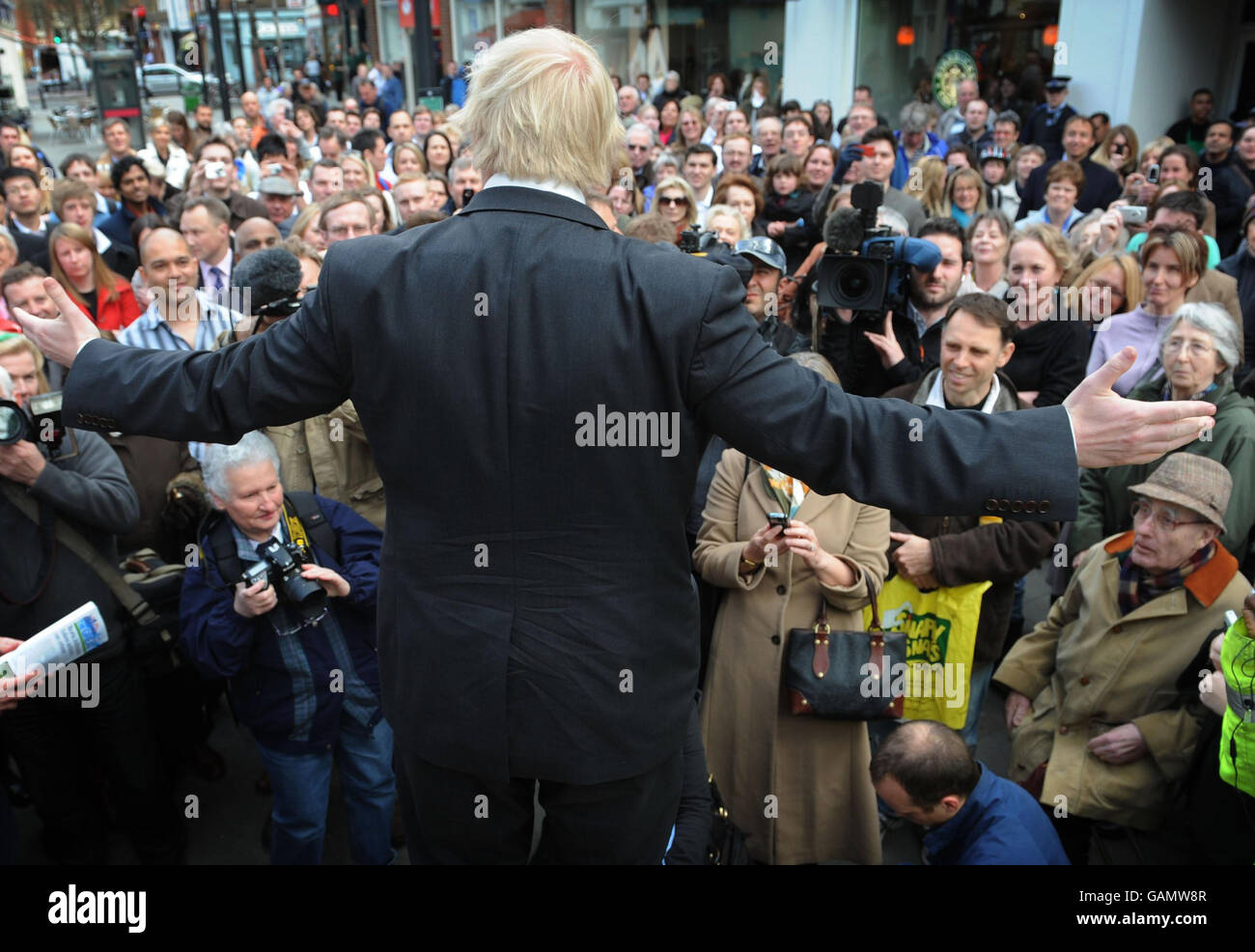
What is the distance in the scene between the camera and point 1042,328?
474 centimetres

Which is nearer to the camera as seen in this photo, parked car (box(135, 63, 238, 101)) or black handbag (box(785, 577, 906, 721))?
black handbag (box(785, 577, 906, 721))

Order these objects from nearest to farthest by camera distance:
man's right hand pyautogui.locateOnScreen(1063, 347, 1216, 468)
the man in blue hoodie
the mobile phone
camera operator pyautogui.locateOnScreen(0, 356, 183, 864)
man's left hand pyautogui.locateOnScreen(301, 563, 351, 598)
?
1. man's right hand pyautogui.locateOnScreen(1063, 347, 1216, 468)
2. the man in blue hoodie
3. man's left hand pyautogui.locateOnScreen(301, 563, 351, 598)
4. camera operator pyautogui.locateOnScreen(0, 356, 183, 864)
5. the mobile phone

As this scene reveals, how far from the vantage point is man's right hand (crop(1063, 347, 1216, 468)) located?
1375 mm

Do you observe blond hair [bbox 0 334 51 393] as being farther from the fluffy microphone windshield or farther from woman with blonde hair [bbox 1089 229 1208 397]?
woman with blonde hair [bbox 1089 229 1208 397]

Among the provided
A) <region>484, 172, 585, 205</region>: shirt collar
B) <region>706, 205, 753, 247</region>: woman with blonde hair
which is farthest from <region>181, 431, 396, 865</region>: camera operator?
<region>706, 205, 753, 247</region>: woman with blonde hair

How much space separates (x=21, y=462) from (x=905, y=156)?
333 inches

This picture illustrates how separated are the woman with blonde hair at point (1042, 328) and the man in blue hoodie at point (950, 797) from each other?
2.26 meters

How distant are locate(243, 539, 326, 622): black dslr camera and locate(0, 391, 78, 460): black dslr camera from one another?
690 millimetres

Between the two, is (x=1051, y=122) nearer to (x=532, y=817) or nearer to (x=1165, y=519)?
(x=1165, y=519)

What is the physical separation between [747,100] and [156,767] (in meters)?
12.9

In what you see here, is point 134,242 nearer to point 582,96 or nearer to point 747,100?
point 582,96

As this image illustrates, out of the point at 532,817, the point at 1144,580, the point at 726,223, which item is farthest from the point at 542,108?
the point at 726,223

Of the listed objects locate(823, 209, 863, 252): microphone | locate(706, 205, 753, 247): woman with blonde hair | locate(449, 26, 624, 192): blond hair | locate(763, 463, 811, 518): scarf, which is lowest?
locate(763, 463, 811, 518): scarf
